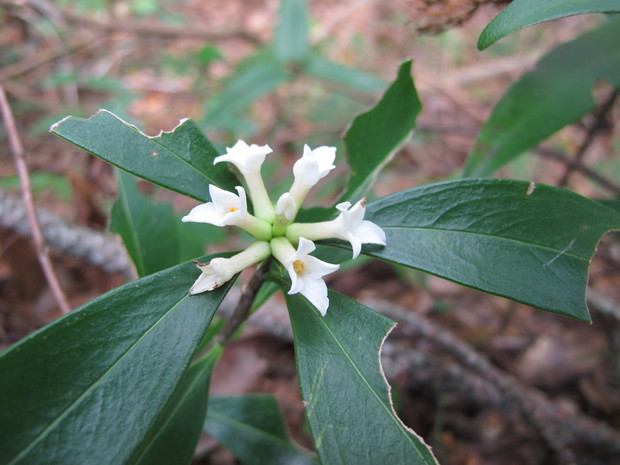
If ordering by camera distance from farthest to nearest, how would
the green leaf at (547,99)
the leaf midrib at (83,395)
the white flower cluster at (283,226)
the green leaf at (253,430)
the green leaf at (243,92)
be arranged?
the green leaf at (243,92), the green leaf at (547,99), the green leaf at (253,430), the white flower cluster at (283,226), the leaf midrib at (83,395)

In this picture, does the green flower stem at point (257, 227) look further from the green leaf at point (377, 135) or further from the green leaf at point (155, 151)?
the green leaf at point (377, 135)

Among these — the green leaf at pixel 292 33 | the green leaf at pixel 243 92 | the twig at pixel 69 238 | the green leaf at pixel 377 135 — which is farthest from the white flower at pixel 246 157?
the green leaf at pixel 292 33

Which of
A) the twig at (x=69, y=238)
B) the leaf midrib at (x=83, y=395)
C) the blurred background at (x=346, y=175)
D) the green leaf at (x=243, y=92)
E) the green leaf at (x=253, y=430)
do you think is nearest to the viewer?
the leaf midrib at (x=83, y=395)

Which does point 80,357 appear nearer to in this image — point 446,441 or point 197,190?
point 197,190

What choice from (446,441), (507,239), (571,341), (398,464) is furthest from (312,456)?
(571,341)

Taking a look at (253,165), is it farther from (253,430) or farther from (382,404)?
(253,430)

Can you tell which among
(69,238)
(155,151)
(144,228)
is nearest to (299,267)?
(155,151)

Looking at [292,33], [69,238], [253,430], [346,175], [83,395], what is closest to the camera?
[83,395]
